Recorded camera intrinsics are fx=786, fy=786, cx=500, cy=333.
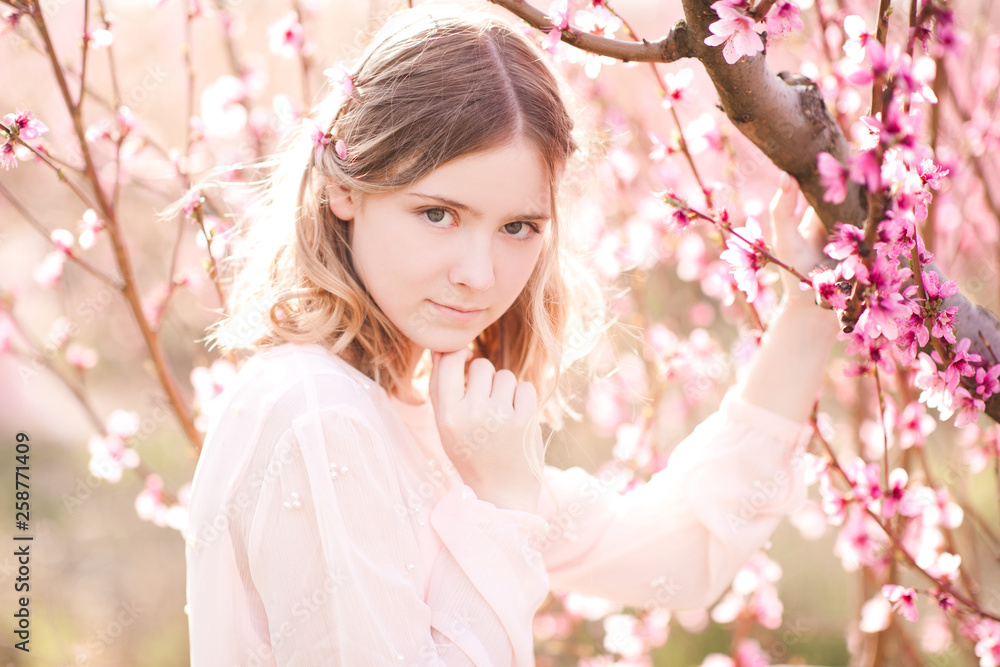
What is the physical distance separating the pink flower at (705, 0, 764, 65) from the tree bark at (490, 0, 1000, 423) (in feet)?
0.18

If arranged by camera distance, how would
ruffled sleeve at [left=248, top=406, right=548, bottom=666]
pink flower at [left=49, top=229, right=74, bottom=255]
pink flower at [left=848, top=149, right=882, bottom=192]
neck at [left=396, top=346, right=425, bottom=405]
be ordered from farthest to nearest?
pink flower at [left=49, top=229, right=74, bottom=255] → neck at [left=396, top=346, right=425, bottom=405] → ruffled sleeve at [left=248, top=406, right=548, bottom=666] → pink flower at [left=848, top=149, right=882, bottom=192]

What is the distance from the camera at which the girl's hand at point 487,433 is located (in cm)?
128

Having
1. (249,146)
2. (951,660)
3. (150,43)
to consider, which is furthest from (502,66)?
(150,43)

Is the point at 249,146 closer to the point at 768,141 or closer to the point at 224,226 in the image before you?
the point at 224,226

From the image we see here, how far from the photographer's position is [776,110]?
108cm

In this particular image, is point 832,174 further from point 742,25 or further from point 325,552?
point 325,552

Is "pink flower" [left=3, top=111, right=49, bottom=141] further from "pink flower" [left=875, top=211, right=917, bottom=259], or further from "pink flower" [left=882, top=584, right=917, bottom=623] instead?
"pink flower" [left=882, top=584, right=917, bottom=623]

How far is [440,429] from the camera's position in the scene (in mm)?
1294

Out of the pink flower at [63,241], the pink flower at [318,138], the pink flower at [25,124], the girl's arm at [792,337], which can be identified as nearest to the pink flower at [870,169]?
the girl's arm at [792,337]

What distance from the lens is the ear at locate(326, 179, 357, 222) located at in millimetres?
1277

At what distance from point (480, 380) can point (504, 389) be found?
0.15 feet

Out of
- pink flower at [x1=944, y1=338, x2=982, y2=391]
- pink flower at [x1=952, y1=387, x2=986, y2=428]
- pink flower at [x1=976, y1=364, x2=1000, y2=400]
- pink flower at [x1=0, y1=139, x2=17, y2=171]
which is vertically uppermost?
pink flower at [x1=0, y1=139, x2=17, y2=171]

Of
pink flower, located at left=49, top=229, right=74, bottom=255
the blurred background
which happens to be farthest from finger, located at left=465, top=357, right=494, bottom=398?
pink flower, located at left=49, top=229, right=74, bottom=255

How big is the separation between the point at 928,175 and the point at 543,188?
0.55m
